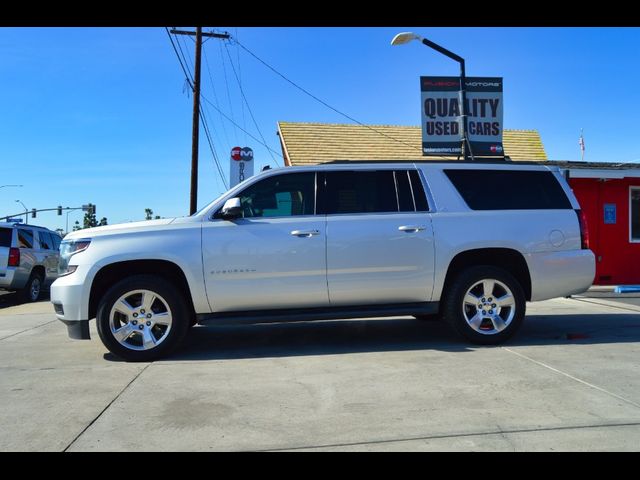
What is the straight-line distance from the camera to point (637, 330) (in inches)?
265

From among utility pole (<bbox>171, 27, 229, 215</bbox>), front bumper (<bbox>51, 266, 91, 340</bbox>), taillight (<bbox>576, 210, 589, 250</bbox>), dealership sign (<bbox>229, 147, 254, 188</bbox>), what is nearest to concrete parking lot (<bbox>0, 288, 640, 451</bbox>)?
front bumper (<bbox>51, 266, 91, 340</bbox>)

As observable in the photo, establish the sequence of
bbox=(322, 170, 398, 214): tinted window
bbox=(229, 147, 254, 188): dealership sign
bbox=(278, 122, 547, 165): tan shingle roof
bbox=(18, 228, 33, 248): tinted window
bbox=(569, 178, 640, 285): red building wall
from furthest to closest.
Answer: bbox=(278, 122, 547, 165): tan shingle roof → bbox=(229, 147, 254, 188): dealership sign → bbox=(569, 178, 640, 285): red building wall → bbox=(18, 228, 33, 248): tinted window → bbox=(322, 170, 398, 214): tinted window

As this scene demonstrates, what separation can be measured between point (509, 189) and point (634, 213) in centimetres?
937

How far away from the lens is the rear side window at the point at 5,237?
11.9m

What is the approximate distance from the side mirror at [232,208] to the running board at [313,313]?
41.6 inches

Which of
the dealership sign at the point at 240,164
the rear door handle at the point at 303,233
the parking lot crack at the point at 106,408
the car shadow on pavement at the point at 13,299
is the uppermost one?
the dealership sign at the point at 240,164

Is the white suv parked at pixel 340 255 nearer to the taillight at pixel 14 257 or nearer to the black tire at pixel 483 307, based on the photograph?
the black tire at pixel 483 307

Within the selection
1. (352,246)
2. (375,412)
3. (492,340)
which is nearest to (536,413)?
(375,412)

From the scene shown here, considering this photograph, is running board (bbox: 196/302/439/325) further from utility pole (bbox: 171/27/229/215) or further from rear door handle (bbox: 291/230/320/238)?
utility pole (bbox: 171/27/229/215)

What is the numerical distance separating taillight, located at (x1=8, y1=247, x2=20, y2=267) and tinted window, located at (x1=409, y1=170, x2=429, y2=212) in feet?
33.6

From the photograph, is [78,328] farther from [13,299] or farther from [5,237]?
[13,299]

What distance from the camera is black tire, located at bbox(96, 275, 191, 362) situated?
17.4 feet

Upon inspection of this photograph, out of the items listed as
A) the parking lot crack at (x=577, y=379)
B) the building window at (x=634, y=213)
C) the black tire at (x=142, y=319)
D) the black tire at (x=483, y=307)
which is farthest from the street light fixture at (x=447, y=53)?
the black tire at (x=142, y=319)

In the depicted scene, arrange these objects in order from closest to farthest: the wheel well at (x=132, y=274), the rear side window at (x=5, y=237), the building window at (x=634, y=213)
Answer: the wheel well at (x=132, y=274)
the rear side window at (x=5, y=237)
the building window at (x=634, y=213)
